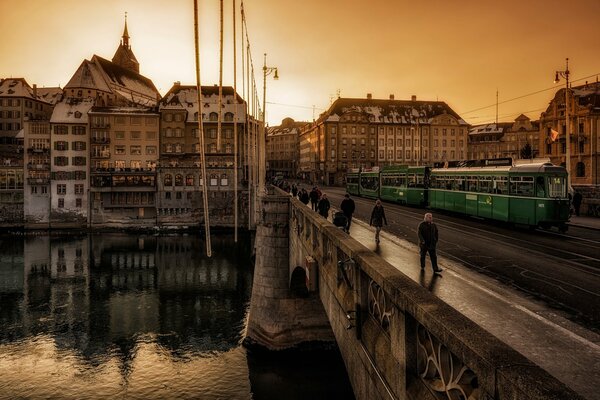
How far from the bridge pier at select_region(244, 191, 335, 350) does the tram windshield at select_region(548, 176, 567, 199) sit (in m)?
13.4

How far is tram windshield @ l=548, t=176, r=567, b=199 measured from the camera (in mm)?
23312

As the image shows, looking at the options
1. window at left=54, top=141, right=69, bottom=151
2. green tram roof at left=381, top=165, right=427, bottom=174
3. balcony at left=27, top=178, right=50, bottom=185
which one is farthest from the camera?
window at left=54, top=141, right=69, bottom=151

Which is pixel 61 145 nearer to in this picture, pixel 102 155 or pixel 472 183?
pixel 102 155

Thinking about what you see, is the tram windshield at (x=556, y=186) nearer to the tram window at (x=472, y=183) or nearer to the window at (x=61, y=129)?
the tram window at (x=472, y=183)

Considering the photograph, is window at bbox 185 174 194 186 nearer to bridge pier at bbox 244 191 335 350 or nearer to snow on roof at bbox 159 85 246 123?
snow on roof at bbox 159 85 246 123

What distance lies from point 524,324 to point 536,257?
8985mm

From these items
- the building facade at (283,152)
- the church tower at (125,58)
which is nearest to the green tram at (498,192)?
the building facade at (283,152)

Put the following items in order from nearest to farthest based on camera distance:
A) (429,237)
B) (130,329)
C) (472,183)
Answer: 1. (429,237)
2. (472,183)
3. (130,329)

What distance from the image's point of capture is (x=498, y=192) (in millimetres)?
26859

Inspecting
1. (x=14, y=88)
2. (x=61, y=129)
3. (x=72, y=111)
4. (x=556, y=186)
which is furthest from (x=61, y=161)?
(x=556, y=186)

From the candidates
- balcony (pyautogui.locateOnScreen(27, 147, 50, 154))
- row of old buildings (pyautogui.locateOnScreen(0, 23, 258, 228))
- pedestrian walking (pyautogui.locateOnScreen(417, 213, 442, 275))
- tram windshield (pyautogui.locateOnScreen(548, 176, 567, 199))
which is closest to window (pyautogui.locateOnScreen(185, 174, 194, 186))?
row of old buildings (pyautogui.locateOnScreen(0, 23, 258, 228))

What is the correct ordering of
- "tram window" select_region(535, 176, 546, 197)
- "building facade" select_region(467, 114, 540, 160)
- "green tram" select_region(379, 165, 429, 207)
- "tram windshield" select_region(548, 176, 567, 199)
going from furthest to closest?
"building facade" select_region(467, 114, 540, 160)
"green tram" select_region(379, 165, 429, 207)
"tram window" select_region(535, 176, 546, 197)
"tram windshield" select_region(548, 176, 567, 199)

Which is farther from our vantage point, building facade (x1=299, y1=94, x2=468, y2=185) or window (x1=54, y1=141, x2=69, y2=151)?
building facade (x1=299, y1=94, x2=468, y2=185)

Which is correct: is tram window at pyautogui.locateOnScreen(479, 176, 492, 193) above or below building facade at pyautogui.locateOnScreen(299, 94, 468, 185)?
below
